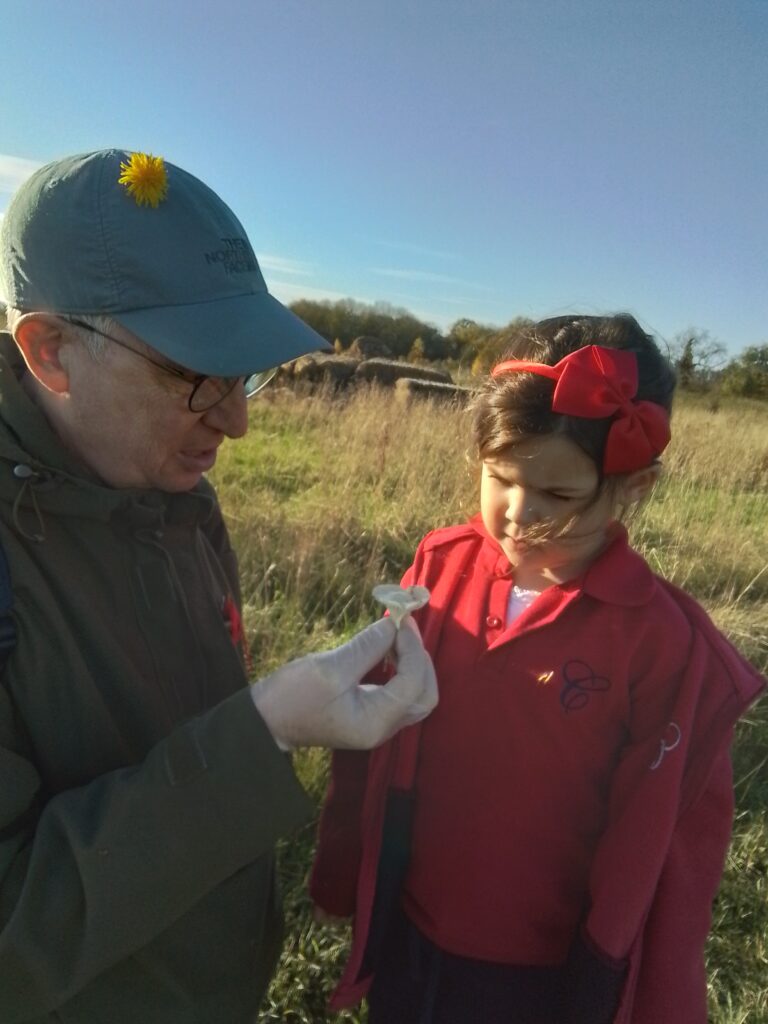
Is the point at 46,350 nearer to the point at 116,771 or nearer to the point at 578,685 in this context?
the point at 116,771

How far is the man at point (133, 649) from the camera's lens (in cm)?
96

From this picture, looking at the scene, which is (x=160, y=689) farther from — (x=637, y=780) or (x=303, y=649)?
(x=303, y=649)

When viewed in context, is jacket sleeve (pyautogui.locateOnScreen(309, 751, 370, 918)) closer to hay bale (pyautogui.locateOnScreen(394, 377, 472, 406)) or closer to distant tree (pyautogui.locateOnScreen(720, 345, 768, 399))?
hay bale (pyautogui.locateOnScreen(394, 377, 472, 406))

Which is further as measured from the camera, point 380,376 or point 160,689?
point 380,376

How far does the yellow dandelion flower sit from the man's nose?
1.09ft

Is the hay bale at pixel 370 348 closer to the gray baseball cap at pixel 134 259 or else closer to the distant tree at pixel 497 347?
the distant tree at pixel 497 347

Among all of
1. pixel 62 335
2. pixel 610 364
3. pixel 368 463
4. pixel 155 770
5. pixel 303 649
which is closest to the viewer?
pixel 155 770

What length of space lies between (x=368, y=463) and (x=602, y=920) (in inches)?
213

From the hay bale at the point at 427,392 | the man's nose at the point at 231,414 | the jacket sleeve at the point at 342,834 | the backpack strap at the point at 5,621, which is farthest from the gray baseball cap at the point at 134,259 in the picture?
the hay bale at the point at 427,392

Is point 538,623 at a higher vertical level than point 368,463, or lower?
higher

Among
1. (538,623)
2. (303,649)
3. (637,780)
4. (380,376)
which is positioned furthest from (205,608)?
(380,376)

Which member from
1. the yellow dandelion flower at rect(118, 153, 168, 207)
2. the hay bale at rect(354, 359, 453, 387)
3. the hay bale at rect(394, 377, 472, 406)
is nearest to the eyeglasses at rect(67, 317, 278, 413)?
the yellow dandelion flower at rect(118, 153, 168, 207)

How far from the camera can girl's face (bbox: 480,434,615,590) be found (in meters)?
1.48

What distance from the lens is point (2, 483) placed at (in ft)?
3.46
